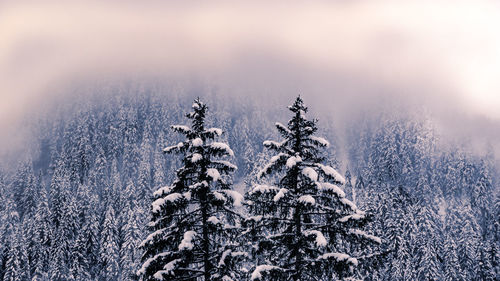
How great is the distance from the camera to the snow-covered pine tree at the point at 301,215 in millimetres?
10797

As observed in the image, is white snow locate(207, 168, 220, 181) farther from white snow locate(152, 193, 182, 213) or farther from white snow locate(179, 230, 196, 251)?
white snow locate(179, 230, 196, 251)

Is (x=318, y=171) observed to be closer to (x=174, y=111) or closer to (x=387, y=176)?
(x=387, y=176)

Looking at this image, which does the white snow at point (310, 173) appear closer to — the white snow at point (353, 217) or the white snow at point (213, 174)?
the white snow at point (353, 217)

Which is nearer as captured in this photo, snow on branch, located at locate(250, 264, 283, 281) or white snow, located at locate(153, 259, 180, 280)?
snow on branch, located at locate(250, 264, 283, 281)

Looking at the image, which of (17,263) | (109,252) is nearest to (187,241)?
(109,252)

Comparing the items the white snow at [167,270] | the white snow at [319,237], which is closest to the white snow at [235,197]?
the white snow at [319,237]

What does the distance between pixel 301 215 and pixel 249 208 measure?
1814 millimetres

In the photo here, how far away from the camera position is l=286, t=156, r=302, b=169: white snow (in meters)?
10.9

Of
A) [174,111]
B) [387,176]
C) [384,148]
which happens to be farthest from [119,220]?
[174,111]

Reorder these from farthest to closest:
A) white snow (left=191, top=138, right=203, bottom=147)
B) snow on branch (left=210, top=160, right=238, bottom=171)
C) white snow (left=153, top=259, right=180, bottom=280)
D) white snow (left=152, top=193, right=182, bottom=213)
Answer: snow on branch (left=210, top=160, right=238, bottom=171) → white snow (left=191, top=138, right=203, bottom=147) → white snow (left=152, top=193, right=182, bottom=213) → white snow (left=153, top=259, right=180, bottom=280)

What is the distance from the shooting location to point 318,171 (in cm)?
1180

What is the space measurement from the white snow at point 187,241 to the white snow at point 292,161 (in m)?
3.84

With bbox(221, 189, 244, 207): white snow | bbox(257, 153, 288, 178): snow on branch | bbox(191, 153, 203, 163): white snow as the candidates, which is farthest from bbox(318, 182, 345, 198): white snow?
bbox(191, 153, 203, 163): white snow

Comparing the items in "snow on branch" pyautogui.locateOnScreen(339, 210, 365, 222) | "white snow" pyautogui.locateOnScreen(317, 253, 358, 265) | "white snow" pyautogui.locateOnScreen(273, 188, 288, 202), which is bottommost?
"white snow" pyautogui.locateOnScreen(317, 253, 358, 265)
